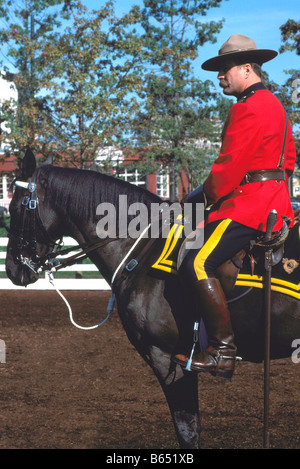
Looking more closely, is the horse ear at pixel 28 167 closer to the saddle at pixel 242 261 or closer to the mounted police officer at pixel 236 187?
the saddle at pixel 242 261

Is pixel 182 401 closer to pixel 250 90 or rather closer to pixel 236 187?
pixel 236 187

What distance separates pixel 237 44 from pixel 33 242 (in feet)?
6.96

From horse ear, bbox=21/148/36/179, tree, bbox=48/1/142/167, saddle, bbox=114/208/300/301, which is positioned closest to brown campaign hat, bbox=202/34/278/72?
saddle, bbox=114/208/300/301

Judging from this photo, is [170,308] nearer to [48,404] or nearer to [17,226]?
[17,226]

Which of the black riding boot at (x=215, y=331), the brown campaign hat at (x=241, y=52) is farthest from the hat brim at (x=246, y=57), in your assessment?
the black riding boot at (x=215, y=331)

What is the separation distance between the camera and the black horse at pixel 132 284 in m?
3.53

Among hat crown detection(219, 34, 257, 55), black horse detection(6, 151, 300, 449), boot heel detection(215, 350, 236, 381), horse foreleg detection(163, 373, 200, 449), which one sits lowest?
horse foreleg detection(163, 373, 200, 449)

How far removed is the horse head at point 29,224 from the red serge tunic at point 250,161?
52.9 inches

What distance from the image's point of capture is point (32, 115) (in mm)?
19766

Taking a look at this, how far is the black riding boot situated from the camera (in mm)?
3357

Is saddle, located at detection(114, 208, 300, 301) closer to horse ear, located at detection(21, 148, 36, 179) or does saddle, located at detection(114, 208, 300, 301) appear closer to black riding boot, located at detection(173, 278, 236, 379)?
black riding boot, located at detection(173, 278, 236, 379)

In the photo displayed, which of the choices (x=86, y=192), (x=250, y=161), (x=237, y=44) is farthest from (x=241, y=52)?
(x=86, y=192)

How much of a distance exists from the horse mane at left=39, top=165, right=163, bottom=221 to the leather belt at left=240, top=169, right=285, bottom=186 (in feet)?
2.58
